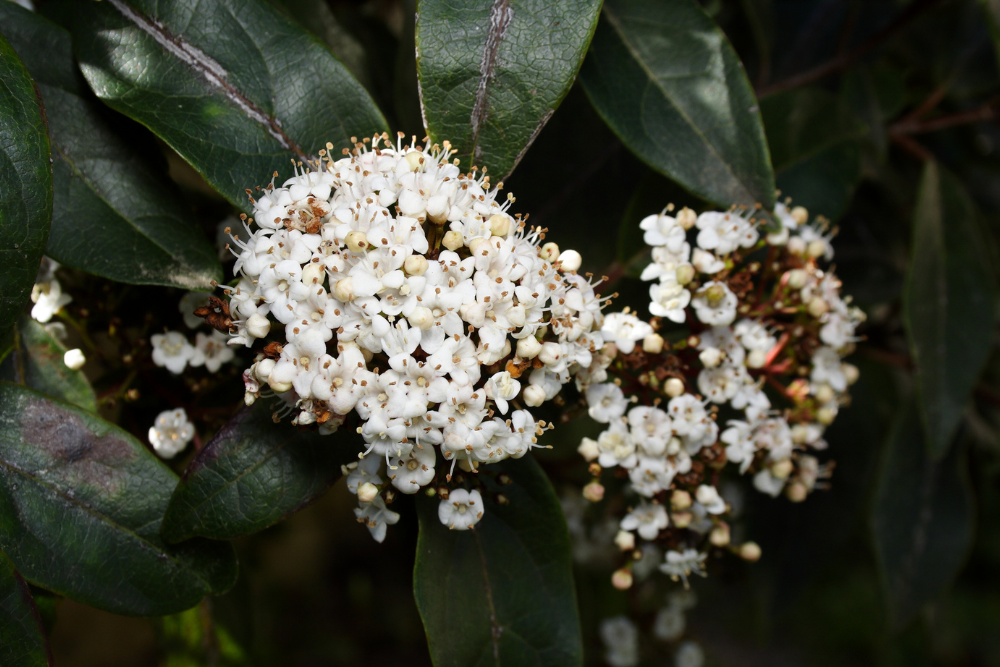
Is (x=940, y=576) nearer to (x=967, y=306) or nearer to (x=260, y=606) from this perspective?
(x=967, y=306)

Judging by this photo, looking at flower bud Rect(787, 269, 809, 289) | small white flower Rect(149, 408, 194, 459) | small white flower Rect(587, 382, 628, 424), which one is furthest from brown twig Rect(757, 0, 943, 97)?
small white flower Rect(149, 408, 194, 459)

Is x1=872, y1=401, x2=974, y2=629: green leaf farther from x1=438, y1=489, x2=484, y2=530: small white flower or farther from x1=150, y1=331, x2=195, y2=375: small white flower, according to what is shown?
x1=150, y1=331, x2=195, y2=375: small white flower

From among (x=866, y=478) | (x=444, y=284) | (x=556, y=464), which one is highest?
(x=444, y=284)

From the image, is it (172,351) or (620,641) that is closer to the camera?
(172,351)

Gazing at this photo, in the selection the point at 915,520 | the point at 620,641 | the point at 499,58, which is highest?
the point at 499,58

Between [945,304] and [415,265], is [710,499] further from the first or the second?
[945,304]

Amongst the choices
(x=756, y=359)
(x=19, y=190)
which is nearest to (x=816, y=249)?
(x=756, y=359)

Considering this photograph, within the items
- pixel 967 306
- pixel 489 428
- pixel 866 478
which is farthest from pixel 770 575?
pixel 489 428
